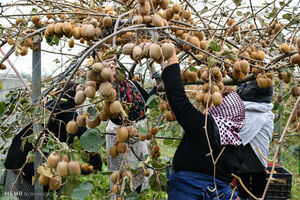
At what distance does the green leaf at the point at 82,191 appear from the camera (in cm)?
113

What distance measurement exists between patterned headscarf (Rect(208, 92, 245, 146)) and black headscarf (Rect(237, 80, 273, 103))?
61 centimetres

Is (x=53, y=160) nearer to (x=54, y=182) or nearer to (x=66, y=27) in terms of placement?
(x=54, y=182)

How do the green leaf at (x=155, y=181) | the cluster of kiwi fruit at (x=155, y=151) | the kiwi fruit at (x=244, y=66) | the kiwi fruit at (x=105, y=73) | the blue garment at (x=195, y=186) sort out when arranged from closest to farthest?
1. the kiwi fruit at (x=105, y=73)
2. the kiwi fruit at (x=244, y=66)
3. the blue garment at (x=195, y=186)
4. the green leaf at (x=155, y=181)
5. the cluster of kiwi fruit at (x=155, y=151)

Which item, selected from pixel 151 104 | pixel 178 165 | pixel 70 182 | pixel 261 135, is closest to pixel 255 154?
pixel 261 135

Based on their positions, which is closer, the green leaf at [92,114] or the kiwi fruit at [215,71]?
the green leaf at [92,114]

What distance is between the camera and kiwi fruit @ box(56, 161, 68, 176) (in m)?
1.07

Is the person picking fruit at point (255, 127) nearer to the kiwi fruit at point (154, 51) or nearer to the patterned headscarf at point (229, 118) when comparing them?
the patterned headscarf at point (229, 118)

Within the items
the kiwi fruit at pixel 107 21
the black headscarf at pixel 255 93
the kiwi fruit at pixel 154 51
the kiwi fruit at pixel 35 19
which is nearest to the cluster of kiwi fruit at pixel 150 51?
the kiwi fruit at pixel 154 51

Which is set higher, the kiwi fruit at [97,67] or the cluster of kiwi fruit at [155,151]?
the kiwi fruit at [97,67]

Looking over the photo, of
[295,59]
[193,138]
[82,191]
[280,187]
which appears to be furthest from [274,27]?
[280,187]

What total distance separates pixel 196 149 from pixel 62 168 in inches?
26.8

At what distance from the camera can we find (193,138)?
148cm

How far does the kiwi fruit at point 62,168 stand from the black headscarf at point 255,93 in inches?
65.6

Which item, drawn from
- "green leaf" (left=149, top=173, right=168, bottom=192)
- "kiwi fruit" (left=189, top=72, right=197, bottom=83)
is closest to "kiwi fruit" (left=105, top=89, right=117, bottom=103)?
"kiwi fruit" (left=189, top=72, right=197, bottom=83)
